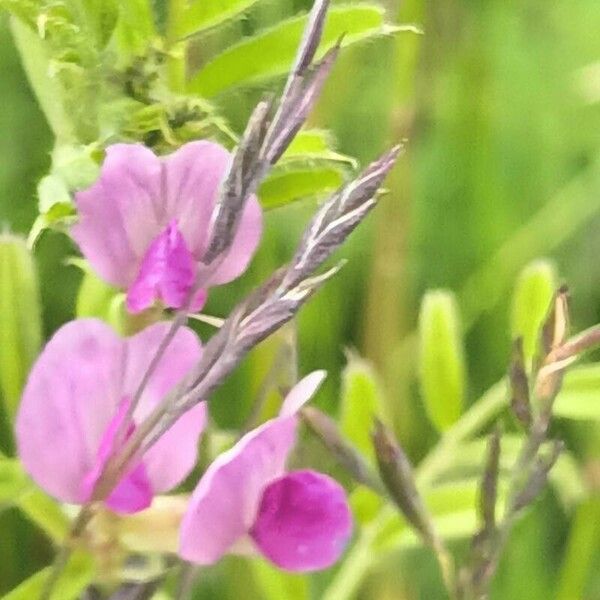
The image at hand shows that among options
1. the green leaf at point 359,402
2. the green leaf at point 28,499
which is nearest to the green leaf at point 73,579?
the green leaf at point 28,499

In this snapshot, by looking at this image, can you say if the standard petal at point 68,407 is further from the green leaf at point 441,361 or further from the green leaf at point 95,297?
the green leaf at point 441,361

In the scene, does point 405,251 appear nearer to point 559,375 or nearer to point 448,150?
Answer: point 448,150

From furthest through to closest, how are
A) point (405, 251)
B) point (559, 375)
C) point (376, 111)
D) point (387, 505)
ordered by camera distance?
point (376, 111), point (405, 251), point (387, 505), point (559, 375)

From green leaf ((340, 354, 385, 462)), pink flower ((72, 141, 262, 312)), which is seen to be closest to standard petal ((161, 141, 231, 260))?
pink flower ((72, 141, 262, 312))

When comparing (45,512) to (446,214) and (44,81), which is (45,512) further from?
(446,214)

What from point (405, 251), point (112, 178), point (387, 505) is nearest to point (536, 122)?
point (405, 251)

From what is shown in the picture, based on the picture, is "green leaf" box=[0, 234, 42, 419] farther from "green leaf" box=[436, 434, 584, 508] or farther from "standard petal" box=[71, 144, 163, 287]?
"green leaf" box=[436, 434, 584, 508]
